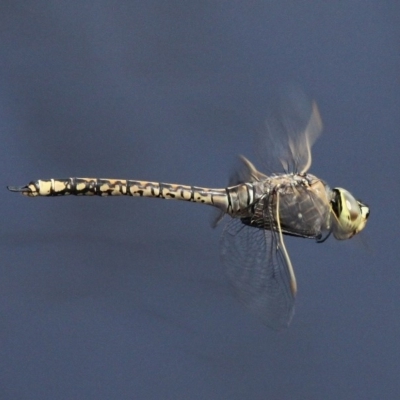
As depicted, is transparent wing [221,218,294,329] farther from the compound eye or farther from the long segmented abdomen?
the compound eye

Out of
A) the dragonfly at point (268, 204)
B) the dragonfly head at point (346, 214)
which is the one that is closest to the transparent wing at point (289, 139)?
the dragonfly at point (268, 204)

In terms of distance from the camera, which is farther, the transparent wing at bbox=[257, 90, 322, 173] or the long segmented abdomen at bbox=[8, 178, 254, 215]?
the transparent wing at bbox=[257, 90, 322, 173]

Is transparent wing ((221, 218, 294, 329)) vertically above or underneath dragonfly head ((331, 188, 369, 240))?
underneath

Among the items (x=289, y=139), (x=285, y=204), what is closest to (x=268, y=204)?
(x=285, y=204)

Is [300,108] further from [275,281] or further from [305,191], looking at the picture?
[275,281]

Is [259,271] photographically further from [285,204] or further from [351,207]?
[351,207]

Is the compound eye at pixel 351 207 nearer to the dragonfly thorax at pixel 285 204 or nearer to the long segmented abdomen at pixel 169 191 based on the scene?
the dragonfly thorax at pixel 285 204

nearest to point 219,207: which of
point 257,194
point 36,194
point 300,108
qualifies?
point 257,194

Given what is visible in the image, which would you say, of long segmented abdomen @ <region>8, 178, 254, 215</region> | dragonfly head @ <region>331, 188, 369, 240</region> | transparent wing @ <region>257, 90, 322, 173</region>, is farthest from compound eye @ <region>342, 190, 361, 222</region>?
long segmented abdomen @ <region>8, 178, 254, 215</region>
